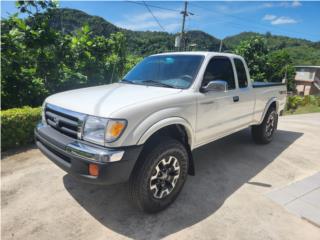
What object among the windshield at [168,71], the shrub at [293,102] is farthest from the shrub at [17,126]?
the shrub at [293,102]

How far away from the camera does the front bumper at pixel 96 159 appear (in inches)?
90.0

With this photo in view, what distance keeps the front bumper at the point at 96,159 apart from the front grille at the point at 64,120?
10cm

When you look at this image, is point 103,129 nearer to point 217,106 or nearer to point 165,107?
point 165,107

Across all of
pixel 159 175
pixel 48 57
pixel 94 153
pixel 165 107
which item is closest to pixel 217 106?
pixel 165 107

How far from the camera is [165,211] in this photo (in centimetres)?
294

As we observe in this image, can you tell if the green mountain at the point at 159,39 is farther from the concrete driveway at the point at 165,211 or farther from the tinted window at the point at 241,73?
the tinted window at the point at 241,73

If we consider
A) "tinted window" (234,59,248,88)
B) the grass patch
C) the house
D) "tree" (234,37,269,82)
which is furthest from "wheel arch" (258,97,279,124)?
the house

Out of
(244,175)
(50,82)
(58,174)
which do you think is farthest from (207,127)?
(50,82)

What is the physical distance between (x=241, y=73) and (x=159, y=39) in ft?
73.2

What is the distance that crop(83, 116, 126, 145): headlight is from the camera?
2324 millimetres

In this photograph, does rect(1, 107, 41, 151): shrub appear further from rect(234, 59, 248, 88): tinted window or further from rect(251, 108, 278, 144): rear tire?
rect(251, 108, 278, 144): rear tire

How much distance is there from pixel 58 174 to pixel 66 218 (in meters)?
1.17

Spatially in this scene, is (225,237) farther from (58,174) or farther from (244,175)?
(58,174)

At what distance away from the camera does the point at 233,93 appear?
13.0 feet
